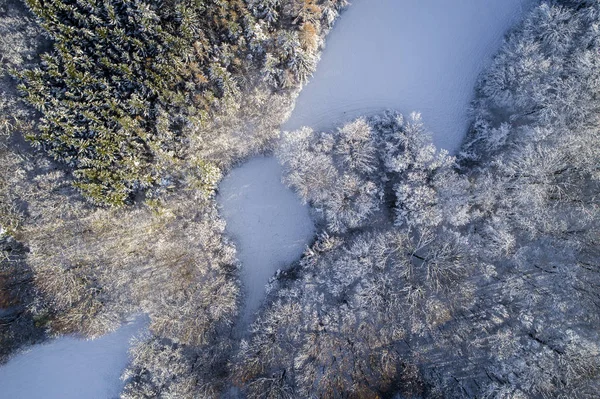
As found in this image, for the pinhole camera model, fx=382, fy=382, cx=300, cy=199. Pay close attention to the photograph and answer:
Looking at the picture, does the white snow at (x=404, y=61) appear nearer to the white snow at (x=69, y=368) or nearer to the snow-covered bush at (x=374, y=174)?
the snow-covered bush at (x=374, y=174)

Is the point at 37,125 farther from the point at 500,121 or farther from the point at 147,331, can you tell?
the point at 500,121

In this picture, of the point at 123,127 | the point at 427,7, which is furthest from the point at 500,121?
the point at 123,127

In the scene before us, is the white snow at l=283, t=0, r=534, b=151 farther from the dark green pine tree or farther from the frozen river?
the dark green pine tree

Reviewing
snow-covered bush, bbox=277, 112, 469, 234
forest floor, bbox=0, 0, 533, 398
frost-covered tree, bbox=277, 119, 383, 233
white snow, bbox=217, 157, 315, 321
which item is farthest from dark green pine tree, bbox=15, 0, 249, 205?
snow-covered bush, bbox=277, 112, 469, 234

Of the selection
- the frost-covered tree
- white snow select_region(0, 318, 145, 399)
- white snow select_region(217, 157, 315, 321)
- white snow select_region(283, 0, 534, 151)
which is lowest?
white snow select_region(0, 318, 145, 399)

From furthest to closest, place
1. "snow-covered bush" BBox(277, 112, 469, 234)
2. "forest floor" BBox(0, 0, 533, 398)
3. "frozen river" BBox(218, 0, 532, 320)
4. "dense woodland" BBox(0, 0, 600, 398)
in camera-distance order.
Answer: "frozen river" BBox(218, 0, 532, 320), "forest floor" BBox(0, 0, 533, 398), "snow-covered bush" BBox(277, 112, 469, 234), "dense woodland" BBox(0, 0, 600, 398)
